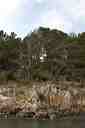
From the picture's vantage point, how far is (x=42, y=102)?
45.8m

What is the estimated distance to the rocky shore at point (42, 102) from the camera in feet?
135

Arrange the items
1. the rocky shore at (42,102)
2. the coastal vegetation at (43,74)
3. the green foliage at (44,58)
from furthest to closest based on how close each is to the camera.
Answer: the green foliage at (44,58) < the coastal vegetation at (43,74) < the rocky shore at (42,102)

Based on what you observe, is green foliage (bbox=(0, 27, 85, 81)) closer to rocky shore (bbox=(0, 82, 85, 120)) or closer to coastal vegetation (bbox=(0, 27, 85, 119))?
coastal vegetation (bbox=(0, 27, 85, 119))

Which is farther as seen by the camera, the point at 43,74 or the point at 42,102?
the point at 43,74

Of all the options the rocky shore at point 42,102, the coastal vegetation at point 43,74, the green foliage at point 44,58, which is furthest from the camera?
the green foliage at point 44,58

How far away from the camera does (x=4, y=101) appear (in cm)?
4556

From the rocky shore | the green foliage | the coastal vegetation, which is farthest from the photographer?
the green foliage

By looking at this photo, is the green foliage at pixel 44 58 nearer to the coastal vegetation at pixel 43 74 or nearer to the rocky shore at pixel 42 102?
the coastal vegetation at pixel 43 74

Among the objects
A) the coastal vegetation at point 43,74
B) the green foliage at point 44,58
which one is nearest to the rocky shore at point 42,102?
the coastal vegetation at point 43,74

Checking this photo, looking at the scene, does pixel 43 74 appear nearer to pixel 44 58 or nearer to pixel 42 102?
pixel 44 58

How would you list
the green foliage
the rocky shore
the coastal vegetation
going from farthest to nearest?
1. the green foliage
2. the coastal vegetation
3. the rocky shore

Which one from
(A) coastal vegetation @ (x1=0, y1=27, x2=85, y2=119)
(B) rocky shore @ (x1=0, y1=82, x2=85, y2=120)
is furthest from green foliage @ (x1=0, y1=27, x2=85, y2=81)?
(B) rocky shore @ (x1=0, y1=82, x2=85, y2=120)

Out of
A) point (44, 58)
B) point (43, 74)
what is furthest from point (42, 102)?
point (44, 58)

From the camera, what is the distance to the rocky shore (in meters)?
41.2
